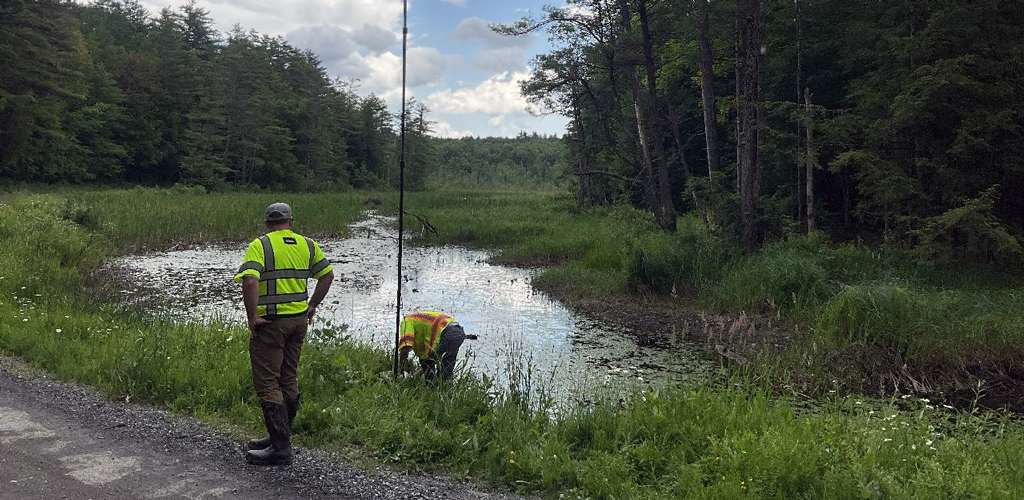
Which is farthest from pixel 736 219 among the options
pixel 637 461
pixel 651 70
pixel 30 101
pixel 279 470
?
pixel 30 101

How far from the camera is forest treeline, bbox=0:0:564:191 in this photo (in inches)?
1264

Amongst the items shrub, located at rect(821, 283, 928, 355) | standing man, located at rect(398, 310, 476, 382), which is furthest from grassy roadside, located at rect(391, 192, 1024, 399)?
standing man, located at rect(398, 310, 476, 382)

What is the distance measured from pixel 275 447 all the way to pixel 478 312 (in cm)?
752

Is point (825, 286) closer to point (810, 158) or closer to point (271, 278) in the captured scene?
point (810, 158)

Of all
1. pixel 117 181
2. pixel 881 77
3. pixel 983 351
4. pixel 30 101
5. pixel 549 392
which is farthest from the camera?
pixel 117 181

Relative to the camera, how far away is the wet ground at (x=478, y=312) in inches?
317

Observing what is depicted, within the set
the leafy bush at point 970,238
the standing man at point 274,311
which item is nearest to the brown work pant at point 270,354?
the standing man at point 274,311

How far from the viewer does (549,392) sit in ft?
21.4

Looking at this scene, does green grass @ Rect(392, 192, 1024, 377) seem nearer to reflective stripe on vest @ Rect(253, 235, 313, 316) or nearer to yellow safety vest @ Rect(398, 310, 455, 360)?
yellow safety vest @ Rect(398, 310, 455, 360)

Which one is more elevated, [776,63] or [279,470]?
[776,63]

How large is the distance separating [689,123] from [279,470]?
30467 millimetres

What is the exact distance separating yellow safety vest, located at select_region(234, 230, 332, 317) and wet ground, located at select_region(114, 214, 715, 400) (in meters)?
2.40

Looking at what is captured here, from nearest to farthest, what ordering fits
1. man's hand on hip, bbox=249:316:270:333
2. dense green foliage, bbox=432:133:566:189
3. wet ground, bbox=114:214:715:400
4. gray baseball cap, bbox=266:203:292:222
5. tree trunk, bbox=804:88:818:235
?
man's hand on hip, bbox=249:316:270:333 → gray baseball cap, bbox=266:203:292:222 → wet ground, bbox=114:214:715:400 → tree trunk, bbox=804:88:818:235 → dense green foliage, bbox=432:133:566:189

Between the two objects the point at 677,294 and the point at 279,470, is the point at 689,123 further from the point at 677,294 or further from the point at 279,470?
the point at 279,470
